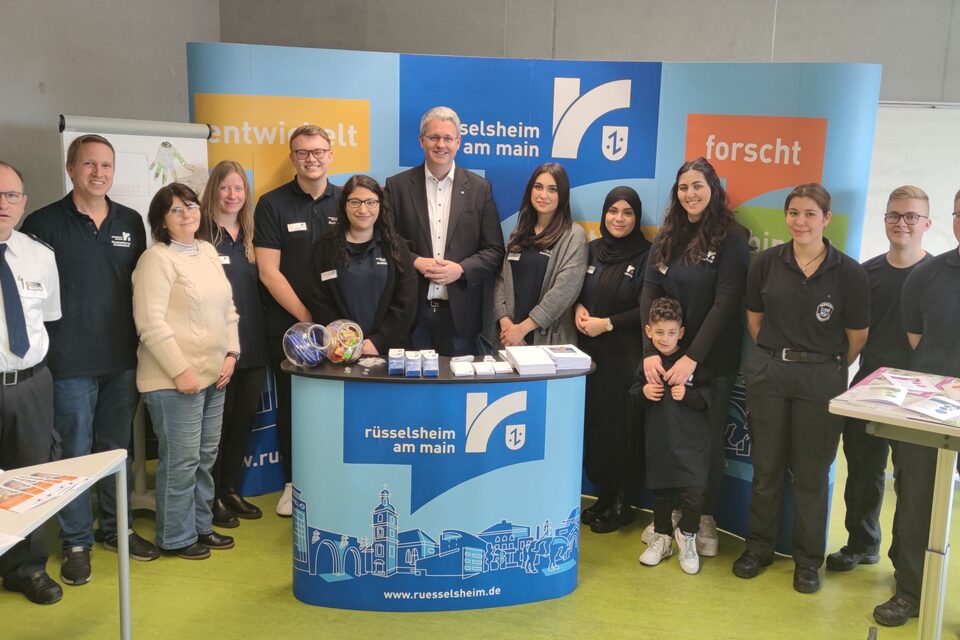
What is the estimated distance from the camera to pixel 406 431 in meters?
3.35

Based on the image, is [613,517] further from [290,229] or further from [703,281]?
[290,229]

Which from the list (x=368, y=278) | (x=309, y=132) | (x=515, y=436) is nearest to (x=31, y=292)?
(x=368, y=278)

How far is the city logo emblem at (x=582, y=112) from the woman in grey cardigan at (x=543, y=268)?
0.21 meters

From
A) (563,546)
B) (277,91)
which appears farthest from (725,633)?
(277,91)

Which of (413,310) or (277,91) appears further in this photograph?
(277,91)

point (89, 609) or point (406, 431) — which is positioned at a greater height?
point (406, 431)

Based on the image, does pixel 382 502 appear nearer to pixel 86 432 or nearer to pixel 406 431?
pixel 406 431

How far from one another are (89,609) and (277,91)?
2.61 meters

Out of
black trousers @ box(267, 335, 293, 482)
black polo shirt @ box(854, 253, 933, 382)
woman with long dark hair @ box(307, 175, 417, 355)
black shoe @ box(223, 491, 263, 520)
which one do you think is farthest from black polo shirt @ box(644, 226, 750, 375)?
black shoe @ box(223, 491, 263, 520)

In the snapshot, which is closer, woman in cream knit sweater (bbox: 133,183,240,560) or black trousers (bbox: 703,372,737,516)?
woman in cream knit sweater (bbox: 133,183,240,560)

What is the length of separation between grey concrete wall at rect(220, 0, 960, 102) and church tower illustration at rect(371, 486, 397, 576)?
4.10 m

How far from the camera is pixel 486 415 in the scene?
3.38m

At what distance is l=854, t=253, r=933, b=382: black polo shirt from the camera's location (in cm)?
384

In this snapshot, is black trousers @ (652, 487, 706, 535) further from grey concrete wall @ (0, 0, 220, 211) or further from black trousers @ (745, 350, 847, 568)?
grey concrete wall @ (0, 0, 220, 211)
